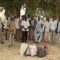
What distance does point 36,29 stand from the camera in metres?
12.8

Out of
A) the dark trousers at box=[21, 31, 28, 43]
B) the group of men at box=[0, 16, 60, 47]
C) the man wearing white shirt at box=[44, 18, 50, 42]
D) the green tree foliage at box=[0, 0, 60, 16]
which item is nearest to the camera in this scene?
the green tree foliage at box=[0, 0, 60, 16]

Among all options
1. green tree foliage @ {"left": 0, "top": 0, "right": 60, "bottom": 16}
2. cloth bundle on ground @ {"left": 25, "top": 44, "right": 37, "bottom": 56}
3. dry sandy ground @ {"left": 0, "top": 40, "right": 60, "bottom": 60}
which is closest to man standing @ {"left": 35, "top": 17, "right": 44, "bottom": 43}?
dry sandy ground @ {"left": 0, "top": 40, "right": 60, "bottom": 60}

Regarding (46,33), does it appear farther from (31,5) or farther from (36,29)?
(31,5)

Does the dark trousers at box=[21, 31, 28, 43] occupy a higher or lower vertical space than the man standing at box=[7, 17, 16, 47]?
lower

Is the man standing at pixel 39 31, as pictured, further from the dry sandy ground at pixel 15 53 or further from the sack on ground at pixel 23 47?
the sack on ground at pixel 23 47

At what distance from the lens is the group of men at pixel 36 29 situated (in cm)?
1214

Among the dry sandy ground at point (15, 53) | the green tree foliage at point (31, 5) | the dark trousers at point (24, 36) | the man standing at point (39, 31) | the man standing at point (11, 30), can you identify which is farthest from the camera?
the man standing at point (39, 31)

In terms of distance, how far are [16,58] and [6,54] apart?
0.77 metres

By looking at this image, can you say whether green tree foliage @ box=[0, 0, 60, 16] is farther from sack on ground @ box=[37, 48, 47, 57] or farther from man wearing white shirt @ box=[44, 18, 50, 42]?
man wearing white shirt @ box=[44, 18, 50, 42]

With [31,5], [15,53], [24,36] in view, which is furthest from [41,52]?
[31,5]

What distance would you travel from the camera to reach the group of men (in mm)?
12139

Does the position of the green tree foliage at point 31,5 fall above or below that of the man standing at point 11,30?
above

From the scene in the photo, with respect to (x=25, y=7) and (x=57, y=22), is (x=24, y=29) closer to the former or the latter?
(x=57, y=22)

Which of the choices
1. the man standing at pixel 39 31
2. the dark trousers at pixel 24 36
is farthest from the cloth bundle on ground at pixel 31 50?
the man standing at pixel 39 31
